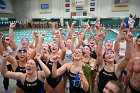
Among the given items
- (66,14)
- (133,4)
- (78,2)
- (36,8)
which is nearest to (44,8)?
(36,8)

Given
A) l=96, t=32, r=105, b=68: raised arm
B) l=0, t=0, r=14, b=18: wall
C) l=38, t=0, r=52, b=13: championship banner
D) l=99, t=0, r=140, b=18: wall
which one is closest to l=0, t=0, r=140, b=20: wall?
l=99, t=0, r=140, b=18: wall

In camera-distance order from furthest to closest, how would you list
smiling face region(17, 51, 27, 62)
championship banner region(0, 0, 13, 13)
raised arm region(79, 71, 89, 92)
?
championship banner region(0, 0, 13, 13) → smiling face region(17, 51, 27, 62) → raised arm region(79, 71, 89, 92)

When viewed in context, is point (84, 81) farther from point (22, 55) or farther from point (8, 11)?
point (8, 11)

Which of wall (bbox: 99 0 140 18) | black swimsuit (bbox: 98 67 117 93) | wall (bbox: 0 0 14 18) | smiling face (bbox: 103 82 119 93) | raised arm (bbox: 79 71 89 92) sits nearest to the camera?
smiling face (bbox: 103 82 119 93)

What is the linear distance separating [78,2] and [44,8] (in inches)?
191

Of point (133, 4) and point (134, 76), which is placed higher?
point (133, 4)

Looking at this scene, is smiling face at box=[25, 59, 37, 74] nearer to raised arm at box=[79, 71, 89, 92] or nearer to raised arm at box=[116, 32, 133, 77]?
raised arm at box=[79, 71, 89, 92]

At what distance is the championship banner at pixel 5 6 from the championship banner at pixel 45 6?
4.02 metres

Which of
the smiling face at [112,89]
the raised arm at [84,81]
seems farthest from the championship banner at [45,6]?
the smiling face at [112,89]

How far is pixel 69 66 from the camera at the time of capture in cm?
309

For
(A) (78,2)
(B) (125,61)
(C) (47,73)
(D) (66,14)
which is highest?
(A) (78,2)

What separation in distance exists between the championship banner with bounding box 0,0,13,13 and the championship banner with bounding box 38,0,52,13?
158 inches

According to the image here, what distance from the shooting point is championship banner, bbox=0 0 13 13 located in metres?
21.3

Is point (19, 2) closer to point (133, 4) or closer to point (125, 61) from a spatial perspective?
point (133, 4)
